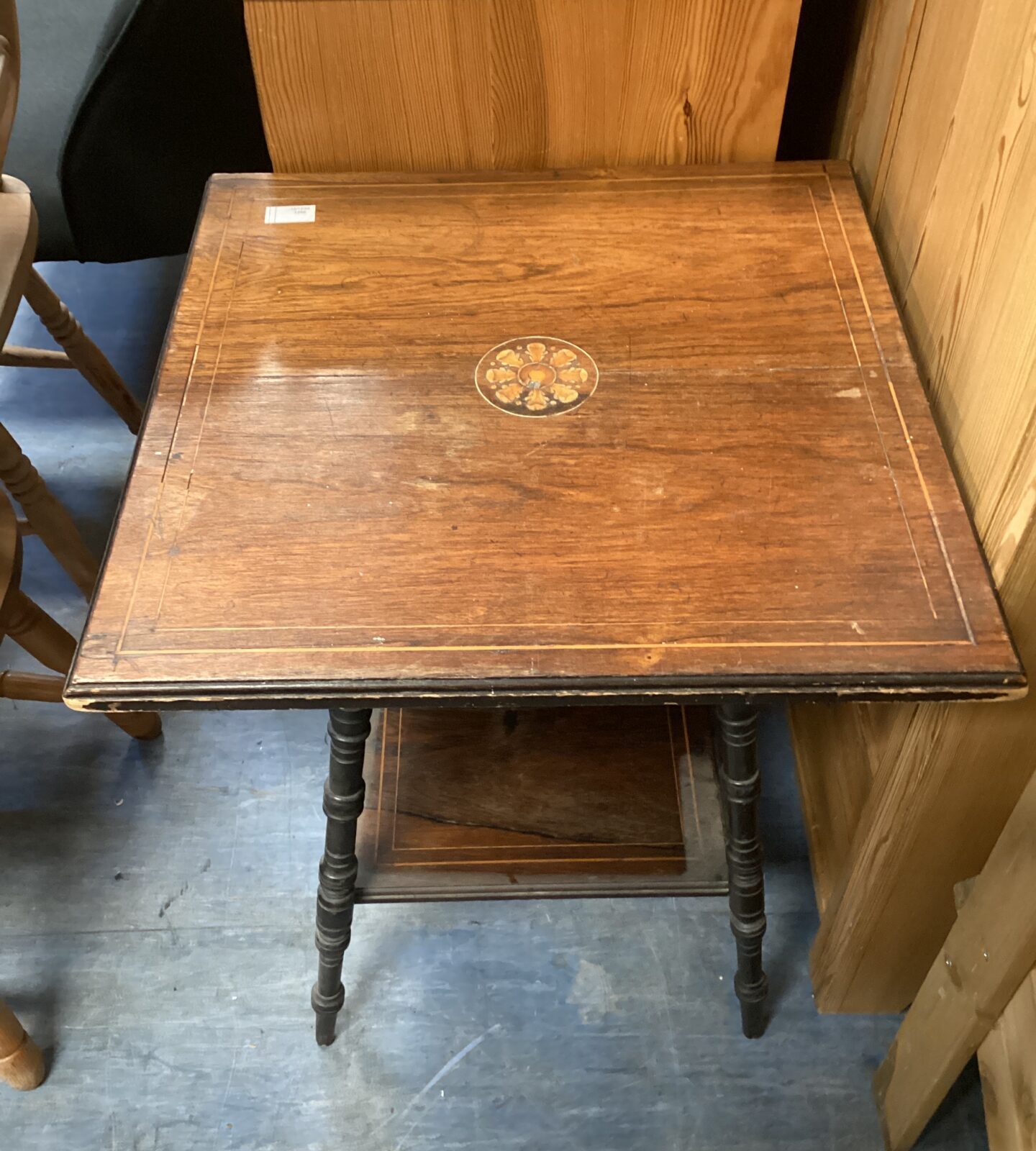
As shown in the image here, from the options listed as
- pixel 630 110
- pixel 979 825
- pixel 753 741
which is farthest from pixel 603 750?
pixel 630 110

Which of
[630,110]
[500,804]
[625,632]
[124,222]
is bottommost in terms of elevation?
[500,804]

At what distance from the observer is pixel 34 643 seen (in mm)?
1165

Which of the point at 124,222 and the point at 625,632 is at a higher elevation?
the point at 625,632

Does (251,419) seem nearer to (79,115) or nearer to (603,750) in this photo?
(603,750)

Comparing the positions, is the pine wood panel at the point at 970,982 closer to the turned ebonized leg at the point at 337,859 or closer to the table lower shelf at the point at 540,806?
the table lower shelf at the point at 540,806

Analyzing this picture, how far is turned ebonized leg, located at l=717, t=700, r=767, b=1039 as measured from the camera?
0.88 m

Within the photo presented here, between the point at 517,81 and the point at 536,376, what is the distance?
0.33 m

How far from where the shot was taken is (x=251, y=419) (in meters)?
0.78

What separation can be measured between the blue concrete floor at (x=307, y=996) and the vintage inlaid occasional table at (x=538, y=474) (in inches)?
8.4

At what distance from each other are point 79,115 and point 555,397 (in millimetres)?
889

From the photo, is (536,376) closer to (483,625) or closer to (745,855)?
(483,625)

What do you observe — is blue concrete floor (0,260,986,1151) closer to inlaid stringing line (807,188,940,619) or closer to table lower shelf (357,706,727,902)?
table lower shelf (357,706,727,902)

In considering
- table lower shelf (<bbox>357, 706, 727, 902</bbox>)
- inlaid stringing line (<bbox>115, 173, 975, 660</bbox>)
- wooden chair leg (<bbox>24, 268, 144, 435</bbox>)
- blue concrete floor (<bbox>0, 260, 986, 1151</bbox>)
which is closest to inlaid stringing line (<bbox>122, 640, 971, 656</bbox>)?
inlaid stringing line (<bbox>115, 173, 975, 660</bbox>)

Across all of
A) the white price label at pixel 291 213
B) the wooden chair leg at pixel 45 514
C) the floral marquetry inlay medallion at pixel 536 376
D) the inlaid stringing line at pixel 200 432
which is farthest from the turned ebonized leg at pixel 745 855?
the wooden chair leg at pixel 45 514
